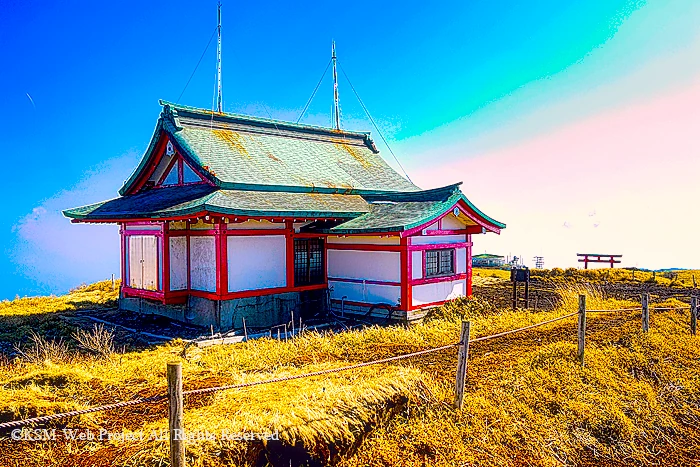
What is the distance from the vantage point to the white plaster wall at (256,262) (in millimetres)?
15445

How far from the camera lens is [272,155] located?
20.4m

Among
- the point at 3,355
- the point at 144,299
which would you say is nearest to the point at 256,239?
Result: the point at 144,299

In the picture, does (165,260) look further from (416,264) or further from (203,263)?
(416,264)

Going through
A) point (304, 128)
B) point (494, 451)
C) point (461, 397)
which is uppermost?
point (304, 128)

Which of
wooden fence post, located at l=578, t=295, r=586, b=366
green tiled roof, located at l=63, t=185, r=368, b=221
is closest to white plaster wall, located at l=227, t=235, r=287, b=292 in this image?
green tiled roof, located at l=63, t=185, r=368, b=221

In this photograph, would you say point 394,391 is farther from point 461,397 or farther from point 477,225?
point 477,225

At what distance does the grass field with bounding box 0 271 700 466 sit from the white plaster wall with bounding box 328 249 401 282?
11.6 feet

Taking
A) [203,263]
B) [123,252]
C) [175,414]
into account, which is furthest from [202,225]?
[175,414]

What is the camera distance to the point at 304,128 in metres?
23.5

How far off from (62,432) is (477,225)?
A: 1410cm

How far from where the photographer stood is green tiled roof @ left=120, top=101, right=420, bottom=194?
58.0 feet

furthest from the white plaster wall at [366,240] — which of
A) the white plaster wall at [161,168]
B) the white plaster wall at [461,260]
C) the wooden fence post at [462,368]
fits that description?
the wooden fence post at [462,368]

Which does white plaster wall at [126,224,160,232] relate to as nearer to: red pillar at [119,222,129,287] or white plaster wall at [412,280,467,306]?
red pillar at [119,222,129,287]

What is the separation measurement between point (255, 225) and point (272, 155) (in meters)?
5.12
